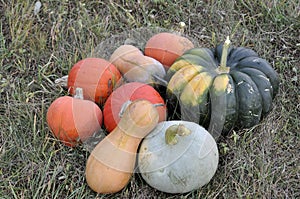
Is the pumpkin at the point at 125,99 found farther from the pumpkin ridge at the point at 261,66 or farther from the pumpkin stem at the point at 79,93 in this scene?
the pumpkin ridge at the point at 261,66

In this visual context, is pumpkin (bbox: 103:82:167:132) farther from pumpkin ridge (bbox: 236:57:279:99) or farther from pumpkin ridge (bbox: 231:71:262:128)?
pumpkin ridge (bbox: 236:57:279:99)

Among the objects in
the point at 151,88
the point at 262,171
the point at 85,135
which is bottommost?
the point at 262,171

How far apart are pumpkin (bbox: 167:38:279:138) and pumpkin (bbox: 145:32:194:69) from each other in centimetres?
20

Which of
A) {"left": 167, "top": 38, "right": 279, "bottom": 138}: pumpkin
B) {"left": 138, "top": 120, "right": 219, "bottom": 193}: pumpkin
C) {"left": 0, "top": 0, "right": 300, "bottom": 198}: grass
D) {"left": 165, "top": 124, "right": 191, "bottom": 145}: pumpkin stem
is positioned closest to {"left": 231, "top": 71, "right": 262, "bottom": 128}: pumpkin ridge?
{"left": 167, "top": 38, "right": 279, "bottom": 138}: pumpkin

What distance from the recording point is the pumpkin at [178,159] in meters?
2.52

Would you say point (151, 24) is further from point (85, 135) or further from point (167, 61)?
point (85, 135)

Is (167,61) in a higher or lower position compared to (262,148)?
higher

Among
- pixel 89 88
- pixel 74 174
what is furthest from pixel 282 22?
pixel 74 174

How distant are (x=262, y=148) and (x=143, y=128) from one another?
2.60 feet

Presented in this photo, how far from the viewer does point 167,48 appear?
10.6 ft

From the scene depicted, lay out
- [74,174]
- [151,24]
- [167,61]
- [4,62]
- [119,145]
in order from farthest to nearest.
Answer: [151,24], [4,62], [167,61], [74,174], [119,145]

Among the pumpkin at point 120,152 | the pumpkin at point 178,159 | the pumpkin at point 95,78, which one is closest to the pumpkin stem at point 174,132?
the pumpkin at point 178,159

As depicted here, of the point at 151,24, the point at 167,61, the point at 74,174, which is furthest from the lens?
the point at 151,24

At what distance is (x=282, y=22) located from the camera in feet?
12.5
